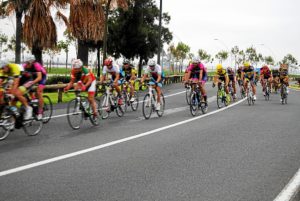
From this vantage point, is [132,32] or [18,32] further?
[132,32]

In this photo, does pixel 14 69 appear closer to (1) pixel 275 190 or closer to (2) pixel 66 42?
(1) pixel 275 190

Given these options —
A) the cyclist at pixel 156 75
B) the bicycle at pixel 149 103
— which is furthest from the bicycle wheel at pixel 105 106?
the cyclist at pixel 156 75

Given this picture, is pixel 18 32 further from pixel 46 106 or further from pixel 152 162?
pixel 152 162

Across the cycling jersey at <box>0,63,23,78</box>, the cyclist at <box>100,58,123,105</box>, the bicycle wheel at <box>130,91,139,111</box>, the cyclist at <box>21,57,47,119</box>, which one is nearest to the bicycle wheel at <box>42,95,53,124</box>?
the cyclist at <box>21,57,47,119</box>

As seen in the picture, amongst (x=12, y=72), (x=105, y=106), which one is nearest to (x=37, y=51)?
(x=105, y=106)

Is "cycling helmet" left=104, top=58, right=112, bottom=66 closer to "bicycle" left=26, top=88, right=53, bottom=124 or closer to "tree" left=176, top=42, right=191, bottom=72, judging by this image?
"bicycle" left=26, top=88, right=53, bottom=124

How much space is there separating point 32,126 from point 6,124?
90cm

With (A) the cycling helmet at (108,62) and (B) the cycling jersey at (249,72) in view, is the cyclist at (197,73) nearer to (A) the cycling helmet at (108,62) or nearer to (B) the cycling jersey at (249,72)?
(A) the cycling helmet at (108,62)

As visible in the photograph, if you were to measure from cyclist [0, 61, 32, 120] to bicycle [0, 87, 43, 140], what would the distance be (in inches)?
3.6

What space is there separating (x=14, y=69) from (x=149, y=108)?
16.9 ft

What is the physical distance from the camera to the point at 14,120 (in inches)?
379

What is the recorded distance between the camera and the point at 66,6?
875 inches

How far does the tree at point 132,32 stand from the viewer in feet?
158

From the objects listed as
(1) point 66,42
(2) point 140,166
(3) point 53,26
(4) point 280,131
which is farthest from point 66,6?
(1) point 66,42
